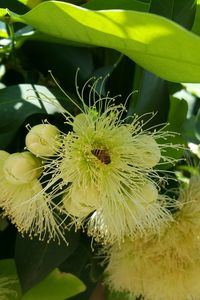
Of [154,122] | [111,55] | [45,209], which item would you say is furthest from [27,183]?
[111,55]

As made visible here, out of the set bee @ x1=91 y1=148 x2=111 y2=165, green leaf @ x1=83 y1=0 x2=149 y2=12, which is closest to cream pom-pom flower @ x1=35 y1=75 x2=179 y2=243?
bee @ x1=91 y1=148 x2=111 y2=165

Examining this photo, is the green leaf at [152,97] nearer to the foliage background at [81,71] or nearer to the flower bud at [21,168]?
the foliage background at [81,71]

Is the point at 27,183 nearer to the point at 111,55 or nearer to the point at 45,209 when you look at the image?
the point at 45,209

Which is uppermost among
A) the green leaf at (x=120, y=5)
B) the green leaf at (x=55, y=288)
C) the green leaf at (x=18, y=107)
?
the green leaf at (x=120, y=5)

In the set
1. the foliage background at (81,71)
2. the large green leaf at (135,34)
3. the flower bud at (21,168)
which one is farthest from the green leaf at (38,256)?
the large green leaf at (135,34)

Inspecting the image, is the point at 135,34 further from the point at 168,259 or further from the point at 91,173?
the point at 168,259

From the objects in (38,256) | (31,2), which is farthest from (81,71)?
(38,256)
